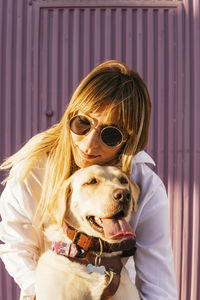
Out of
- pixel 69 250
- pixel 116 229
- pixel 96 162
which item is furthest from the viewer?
pixel 96 162

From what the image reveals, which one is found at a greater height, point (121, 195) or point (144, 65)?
point (144, 65)

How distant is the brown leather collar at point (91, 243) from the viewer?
4.87ft

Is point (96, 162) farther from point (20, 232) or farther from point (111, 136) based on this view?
→ point (20, 232)

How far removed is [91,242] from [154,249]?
0.36 metres

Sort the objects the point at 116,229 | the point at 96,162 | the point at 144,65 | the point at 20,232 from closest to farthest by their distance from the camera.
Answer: the point at 116,229 → the point at 96,162 → the point at 20,232 → the point at 144,65

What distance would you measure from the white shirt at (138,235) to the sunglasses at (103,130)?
25 centimetres

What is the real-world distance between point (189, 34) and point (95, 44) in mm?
767

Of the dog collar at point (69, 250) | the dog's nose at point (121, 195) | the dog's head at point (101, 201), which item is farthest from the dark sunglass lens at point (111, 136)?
the dog collar at point (69, 250)

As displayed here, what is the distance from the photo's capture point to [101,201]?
1.46 metres

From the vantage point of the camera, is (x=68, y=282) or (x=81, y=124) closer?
(x=68, y=282)

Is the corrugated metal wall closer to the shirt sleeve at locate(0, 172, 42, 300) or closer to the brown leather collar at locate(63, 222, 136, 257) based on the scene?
the shirt sleeve at locate(0, 172, 42, 300)

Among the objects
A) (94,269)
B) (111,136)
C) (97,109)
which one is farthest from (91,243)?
(97,109)

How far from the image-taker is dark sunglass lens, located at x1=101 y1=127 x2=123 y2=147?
1552mm

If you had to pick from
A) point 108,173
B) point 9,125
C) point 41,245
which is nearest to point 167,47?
point 9,125
